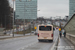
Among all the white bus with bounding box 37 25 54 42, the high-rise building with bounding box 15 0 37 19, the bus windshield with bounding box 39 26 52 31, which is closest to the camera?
the white bus with bounding box 37 25 54 42

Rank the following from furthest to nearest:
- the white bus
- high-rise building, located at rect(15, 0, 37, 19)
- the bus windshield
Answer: high-rise building, located at rect(15, 0, 37, 19) → the bus windshield → the white bus

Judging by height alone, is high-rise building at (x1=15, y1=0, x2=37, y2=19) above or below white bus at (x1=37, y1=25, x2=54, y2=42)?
above

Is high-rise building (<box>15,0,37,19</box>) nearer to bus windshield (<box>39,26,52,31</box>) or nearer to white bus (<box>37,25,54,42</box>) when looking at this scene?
bus windshield (<box>39,26,52,31</box>)

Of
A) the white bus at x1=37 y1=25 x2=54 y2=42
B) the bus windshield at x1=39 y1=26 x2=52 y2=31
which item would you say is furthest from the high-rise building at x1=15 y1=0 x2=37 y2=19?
the white bus at x1=37 y1=25 x2=54 y2=42

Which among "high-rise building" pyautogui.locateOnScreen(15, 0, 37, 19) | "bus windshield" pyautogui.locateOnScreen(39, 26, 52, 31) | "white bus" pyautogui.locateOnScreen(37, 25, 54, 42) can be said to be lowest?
"white bus" pyautogui.locateOnScreen(37, 25, 54, 42)

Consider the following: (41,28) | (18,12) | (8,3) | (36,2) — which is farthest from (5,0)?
(41,28)

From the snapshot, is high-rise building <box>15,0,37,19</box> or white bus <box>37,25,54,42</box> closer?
white bus <box>37,25,54,42</box>

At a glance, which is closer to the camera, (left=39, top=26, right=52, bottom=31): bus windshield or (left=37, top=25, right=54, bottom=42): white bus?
(left=37, top=25, right=54, bottom=42): white bus

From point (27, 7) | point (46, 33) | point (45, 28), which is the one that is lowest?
point (46, 33)

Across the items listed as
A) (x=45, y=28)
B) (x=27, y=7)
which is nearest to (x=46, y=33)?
(x=45, y=28)

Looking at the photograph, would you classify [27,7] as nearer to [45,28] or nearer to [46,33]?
[45,28]

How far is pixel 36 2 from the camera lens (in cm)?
6994

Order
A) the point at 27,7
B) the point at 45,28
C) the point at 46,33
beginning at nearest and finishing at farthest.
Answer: the point at 46,33 → the point at 45,28 → the point at 27,7

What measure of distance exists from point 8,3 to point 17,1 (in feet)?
109
